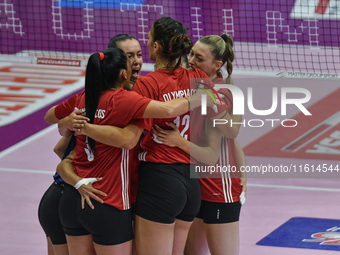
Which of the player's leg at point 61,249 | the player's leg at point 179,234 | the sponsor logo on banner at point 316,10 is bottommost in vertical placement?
the player's leg at point 61,249

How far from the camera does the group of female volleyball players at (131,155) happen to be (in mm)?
3008

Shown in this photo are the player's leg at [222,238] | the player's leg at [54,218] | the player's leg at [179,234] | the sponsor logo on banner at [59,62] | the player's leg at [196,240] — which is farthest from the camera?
the sponsor logo on banner at [59,62]

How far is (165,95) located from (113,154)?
1.55ft

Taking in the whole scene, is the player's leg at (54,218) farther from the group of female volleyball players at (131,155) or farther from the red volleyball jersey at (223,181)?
the red volleyball jersey at (223,181)

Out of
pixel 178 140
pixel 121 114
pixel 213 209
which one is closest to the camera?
pixel 121 114

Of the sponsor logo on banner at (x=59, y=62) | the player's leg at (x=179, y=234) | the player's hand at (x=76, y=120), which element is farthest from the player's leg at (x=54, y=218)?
the sponsor logo on banner at (x=59, y=62)

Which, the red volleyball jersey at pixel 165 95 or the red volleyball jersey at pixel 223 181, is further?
the red volleyball jersey at pixel 223 181

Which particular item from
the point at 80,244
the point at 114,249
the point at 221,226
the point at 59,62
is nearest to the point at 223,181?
the point at 221,226

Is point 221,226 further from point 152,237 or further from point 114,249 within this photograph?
point 114,249

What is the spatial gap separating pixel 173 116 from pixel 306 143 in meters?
5.02

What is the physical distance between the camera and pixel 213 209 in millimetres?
3695

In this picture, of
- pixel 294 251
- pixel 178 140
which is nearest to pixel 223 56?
pixel 178 140

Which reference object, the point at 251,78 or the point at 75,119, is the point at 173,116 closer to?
the point at 75,119

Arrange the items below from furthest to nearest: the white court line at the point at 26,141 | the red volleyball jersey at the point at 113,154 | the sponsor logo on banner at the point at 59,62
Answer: the white court line at the point at 26,141 → the sponsor logo on banner at the point at 59,62 → the red volleyball jersey at the point at 113,154
